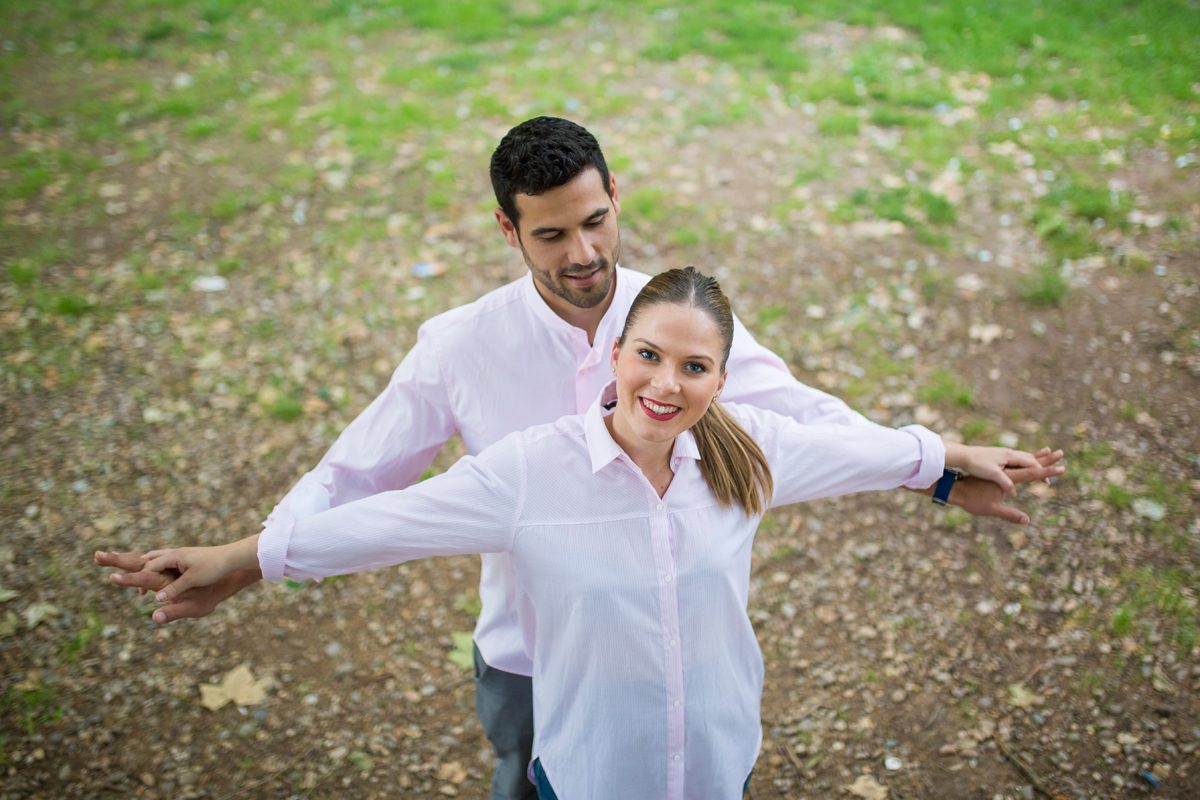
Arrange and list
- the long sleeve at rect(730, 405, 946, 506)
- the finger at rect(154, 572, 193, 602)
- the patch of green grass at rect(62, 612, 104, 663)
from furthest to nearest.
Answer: the patch of green grass at rect(62, 612, 104, 663)
the long sleeve at rect(730, 405, 946, 506)
the finger at rect(154, 572, 193, 602)

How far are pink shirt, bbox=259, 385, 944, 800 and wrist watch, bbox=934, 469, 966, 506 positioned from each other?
2.03 ft

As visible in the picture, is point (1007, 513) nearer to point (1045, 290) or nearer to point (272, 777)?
point (272, 777)

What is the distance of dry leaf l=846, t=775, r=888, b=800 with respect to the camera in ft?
12.0

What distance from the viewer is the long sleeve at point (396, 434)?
265 cm

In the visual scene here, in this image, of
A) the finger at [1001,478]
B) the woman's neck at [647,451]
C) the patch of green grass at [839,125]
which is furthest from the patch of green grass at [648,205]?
the woman's neck at [647,451]

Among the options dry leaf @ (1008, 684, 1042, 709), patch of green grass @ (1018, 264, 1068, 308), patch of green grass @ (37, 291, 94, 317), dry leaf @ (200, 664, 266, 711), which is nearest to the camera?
dry leaf @ (1008, 684, 1042, 709)

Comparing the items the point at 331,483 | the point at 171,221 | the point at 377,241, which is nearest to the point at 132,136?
the point at 171,221

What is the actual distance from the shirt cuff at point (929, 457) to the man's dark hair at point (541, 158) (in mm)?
1197

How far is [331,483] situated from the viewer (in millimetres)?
2574

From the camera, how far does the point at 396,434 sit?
270 centimetres

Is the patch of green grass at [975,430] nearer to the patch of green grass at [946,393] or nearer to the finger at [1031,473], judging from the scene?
the patch of green grass at [946,393]

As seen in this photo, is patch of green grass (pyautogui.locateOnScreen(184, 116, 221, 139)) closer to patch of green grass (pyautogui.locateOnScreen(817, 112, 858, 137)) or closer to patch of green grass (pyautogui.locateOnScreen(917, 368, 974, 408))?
patch of green grass (pyautogui.locateOnScreen(817, 112, 858, 137))

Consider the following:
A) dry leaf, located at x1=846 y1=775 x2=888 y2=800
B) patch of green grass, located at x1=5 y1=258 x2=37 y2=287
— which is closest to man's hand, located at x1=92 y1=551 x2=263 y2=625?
dry leaf, located at x1=846 y1=775 x2=888 y2=800

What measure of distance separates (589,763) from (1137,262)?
5.30 m
